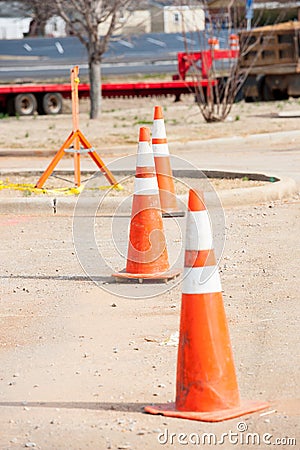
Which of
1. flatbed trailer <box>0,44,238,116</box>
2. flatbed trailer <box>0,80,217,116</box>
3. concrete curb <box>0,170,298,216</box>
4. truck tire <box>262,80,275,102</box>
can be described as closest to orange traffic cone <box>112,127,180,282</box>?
concrete curb <box>0,170,298,216</box>

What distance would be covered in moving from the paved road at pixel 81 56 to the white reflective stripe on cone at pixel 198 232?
110 feet

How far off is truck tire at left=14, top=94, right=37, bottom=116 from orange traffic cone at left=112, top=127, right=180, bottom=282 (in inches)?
802

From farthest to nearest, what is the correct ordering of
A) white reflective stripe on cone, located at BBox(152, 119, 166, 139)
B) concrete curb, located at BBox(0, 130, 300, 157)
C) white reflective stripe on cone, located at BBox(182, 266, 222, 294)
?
concrete curb, located at BBox(0, 130, 300, 157)
white reflective stripe on cone, located at BBox(152, 119, 166, 139)
white reflective stripe on cone, located at BBox(182, 266, 222, 294)

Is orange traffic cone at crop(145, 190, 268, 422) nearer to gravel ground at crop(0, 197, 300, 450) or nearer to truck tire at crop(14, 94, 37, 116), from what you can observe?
gravel ground at crop(0, 197, 300, 450)

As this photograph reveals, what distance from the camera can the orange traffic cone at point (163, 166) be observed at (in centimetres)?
984

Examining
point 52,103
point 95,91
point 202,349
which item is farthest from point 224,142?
point 202,349

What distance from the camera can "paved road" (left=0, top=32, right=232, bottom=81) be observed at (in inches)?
1572

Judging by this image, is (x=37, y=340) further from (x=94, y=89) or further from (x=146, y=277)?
(x=94, y=89)

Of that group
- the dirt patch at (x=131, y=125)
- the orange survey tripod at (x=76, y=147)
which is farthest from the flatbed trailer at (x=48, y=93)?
the orange survey tripod at (x=76, y=147)

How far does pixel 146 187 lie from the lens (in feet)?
24.6

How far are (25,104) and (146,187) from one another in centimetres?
2081

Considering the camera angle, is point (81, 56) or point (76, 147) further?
point (81, 56)

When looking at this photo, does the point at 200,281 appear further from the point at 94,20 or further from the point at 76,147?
the point at 94,20

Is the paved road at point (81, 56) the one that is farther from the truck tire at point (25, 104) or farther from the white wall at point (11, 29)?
the white wall at point (11, 29)
